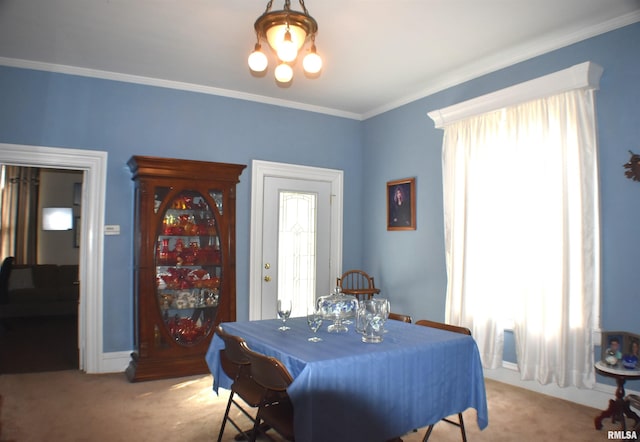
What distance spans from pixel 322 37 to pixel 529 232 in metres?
2.31

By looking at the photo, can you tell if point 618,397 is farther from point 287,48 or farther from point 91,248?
point 91,248

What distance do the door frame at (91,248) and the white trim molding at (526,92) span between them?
3336mm

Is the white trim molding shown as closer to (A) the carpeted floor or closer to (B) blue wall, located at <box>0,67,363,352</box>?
(B) blue wall, located at <box>0,67,363,352</box>

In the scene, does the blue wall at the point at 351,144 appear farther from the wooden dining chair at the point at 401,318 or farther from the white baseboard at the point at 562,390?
the wooden dining chair at the point at 401,318

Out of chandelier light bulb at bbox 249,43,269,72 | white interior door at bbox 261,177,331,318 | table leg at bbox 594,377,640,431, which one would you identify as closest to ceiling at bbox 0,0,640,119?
chandelier light bulb at bbox 249,43,269,72

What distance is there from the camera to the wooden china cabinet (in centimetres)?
404

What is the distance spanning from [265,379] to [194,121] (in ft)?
11.1

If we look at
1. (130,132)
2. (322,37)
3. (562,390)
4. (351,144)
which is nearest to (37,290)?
(130,132)

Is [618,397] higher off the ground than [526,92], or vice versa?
[526,92]

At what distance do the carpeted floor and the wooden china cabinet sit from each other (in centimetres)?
101

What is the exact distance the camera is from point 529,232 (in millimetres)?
3645

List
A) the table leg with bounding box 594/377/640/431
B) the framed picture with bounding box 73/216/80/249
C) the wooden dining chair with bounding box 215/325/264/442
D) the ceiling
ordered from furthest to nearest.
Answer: the framed picture with bounding box 73/216/80/249, the ceiling, the table leg with bounding box 594/377/640/431, the wooden dining chair with bounding box 215/325/264/442

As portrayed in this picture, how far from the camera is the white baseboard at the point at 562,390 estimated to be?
325 cm

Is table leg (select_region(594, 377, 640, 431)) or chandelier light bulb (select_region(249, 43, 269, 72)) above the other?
chandelier light bulb (select_region(249, 43, 269, 72))
